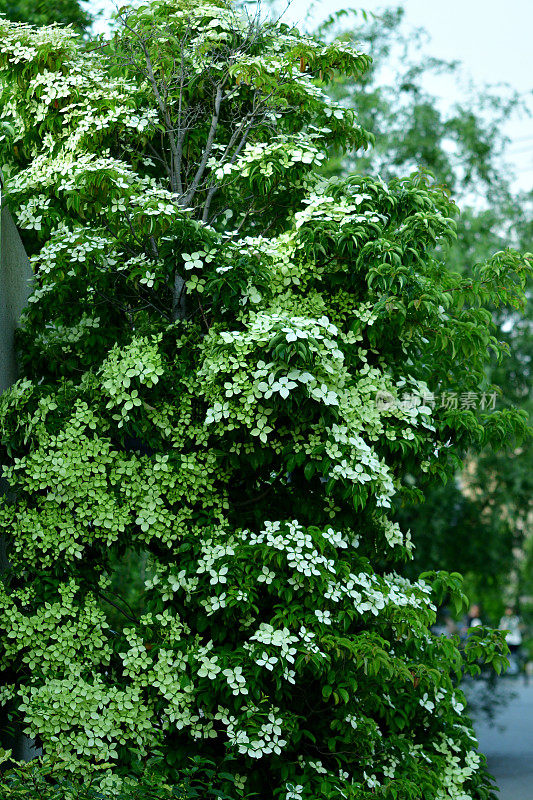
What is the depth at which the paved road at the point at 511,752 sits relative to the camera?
10.5m

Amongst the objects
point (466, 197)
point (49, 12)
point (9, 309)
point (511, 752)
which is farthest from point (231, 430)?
point (511, 752)

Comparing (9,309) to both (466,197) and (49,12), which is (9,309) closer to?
(49,12)

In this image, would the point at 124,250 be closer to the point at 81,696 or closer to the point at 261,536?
the point at 261,536

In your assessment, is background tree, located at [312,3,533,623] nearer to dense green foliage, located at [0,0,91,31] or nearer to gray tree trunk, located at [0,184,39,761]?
dense green foliage, located at [0,0,91,31]

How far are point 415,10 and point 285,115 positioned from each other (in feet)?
24.9

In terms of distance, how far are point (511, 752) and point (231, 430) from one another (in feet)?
34.5

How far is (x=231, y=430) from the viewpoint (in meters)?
4.15

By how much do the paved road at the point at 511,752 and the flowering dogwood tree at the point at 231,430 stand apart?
21.2 feet

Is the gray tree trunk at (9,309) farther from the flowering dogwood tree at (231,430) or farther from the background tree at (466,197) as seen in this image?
the background tree at (466,197)

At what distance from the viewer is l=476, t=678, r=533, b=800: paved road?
10.5 meters

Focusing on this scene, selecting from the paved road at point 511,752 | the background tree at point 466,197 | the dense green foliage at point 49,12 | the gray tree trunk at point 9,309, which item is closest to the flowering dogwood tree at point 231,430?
the gray tree trunk at point 9,309

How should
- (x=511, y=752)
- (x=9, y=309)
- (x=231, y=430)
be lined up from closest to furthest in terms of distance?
(x=231, y=430)
(x=9, y=309)
(x=511, y=752)

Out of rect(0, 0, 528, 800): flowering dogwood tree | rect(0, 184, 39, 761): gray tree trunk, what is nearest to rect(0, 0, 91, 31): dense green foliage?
rect(0, 0, 528, 800): flowering dogwood tree

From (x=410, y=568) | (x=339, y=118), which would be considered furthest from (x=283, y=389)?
(x=410, y=568)
